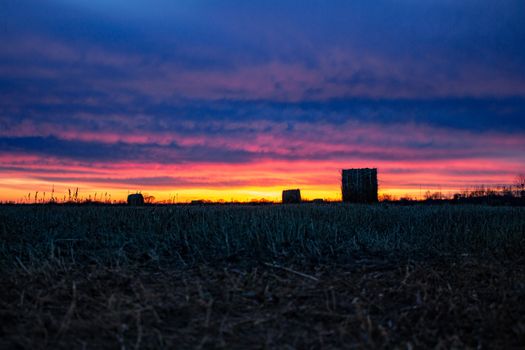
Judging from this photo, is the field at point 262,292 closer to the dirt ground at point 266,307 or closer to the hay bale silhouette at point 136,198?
the dirt ground at point 266,307

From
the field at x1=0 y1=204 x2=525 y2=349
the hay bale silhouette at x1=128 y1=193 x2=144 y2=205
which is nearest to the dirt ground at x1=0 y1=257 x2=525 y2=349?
the field at x1=0 y1=204 x2=525 y2=349

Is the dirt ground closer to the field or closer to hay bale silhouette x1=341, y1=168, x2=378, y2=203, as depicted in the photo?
the field

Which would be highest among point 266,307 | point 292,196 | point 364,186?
point 364,186

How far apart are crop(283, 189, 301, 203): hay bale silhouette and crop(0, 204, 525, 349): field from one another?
54.3 feet

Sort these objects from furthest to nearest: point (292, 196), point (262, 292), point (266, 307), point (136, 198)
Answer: point (292, 196), point (136, 198), point (262, 292), point (266, 307)

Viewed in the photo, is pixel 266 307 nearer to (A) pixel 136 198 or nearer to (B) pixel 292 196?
(A) pixel 136 198

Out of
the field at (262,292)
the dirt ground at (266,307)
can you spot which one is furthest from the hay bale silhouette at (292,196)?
the dirt ground at (266,307)

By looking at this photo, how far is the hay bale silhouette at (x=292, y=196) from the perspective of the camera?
79.3 feet

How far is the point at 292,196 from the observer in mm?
24250

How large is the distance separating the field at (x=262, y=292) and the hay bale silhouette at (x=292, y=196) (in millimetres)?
16540

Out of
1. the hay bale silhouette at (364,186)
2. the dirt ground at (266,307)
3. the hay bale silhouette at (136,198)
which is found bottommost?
the dirt ground at (266,307)

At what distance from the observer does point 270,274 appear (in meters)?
5.17

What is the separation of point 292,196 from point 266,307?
65.6 feet

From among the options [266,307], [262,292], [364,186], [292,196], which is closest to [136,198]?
[292,196]
